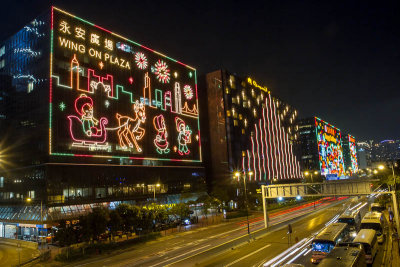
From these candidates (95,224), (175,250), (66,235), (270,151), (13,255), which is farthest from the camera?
(270,151)

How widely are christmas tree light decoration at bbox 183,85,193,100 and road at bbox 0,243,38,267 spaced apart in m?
60.6

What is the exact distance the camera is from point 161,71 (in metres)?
90.9

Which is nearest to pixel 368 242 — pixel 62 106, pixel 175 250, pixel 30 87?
pixel 175 250

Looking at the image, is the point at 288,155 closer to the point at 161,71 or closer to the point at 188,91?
the point at 188,91

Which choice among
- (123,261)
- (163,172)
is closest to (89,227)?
(123,261)

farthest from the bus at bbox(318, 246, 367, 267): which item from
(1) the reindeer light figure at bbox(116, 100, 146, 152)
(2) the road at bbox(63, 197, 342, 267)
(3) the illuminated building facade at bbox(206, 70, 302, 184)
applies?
(3) the illuminated building facade at bbox(206, 70, 302, 184)

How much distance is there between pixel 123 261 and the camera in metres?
39.1

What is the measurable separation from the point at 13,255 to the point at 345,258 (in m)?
46.7

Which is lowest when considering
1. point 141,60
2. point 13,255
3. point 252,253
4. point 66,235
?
point 13,255

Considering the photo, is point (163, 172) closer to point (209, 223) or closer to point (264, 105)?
point (209, 223)

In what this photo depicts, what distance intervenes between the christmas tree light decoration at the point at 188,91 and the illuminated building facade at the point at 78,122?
1083 centimetres

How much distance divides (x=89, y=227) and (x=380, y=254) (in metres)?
37.7

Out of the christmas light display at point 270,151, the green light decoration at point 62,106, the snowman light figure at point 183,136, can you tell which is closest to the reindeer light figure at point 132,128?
the green light decoration at point 62,106

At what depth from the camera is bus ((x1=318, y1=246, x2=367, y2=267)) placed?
22.3m
